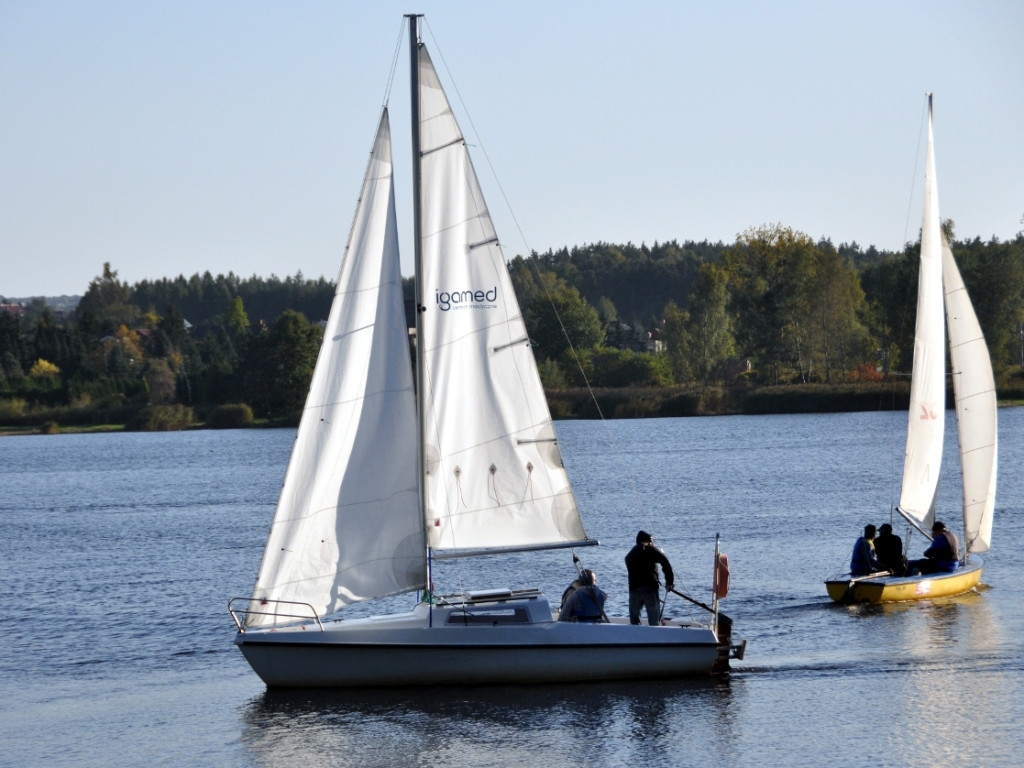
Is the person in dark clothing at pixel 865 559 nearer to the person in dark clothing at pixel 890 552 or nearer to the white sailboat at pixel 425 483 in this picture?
the person in dark clothing at pixel 890 552

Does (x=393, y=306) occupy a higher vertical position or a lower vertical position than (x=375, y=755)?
higher

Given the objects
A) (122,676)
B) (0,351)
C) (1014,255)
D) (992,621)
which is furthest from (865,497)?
(0,351)

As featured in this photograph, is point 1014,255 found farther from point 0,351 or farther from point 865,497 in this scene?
point 0,351

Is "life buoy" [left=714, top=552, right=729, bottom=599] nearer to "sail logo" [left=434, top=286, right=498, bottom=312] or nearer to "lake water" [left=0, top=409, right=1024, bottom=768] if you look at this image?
"lake water" [left=0, top=409, right=1024, bottom=768]

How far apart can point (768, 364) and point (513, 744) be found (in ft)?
317

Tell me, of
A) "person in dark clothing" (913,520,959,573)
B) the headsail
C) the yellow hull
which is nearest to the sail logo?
the headsail

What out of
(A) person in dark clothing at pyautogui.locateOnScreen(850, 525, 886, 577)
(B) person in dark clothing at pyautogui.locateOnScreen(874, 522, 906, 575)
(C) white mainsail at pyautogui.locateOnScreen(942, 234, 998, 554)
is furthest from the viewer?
(C) white mainsail at pyautogui.locateOnScreen(942, 234, 998, 554)

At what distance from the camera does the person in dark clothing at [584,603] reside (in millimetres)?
19188

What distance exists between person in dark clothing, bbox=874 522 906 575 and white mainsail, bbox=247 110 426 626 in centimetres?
1140

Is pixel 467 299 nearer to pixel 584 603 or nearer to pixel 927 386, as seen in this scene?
pixel 584 603

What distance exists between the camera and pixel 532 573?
107ft

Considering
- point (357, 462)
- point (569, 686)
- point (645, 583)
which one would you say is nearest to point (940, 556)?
point (645, 583)

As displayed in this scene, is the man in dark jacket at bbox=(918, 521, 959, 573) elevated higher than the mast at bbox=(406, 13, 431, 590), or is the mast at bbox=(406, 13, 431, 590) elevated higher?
the mast at bbox=(406, 13, 431, 590)

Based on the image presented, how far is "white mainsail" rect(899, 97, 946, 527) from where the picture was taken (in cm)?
2830
